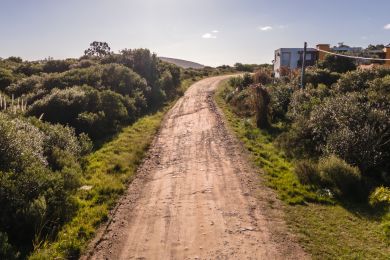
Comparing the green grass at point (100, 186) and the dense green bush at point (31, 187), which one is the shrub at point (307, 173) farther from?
the dense green bush at point (31, 187)

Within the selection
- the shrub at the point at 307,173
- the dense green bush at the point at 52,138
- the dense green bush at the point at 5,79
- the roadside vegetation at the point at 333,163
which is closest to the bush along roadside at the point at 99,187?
Result: the dense green bush at the point at 52,138

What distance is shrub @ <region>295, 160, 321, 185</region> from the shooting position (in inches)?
432

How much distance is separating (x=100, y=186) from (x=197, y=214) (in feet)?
11.2

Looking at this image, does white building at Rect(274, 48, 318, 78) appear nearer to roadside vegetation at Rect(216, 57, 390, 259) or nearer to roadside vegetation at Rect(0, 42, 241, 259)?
→ roadside vegetation at Rect(0, 42, 241, 259)

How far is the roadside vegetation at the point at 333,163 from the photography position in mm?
7848

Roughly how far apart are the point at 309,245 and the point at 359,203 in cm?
310

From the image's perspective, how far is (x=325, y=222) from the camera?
27.8ft

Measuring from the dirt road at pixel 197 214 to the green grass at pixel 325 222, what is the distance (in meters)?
0.38

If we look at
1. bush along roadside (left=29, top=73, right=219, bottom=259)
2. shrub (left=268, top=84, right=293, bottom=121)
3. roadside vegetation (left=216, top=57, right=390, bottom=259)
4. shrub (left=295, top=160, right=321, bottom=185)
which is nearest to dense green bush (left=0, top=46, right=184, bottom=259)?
bush along roadside (left=29, top=73, right=219, bottom=259)

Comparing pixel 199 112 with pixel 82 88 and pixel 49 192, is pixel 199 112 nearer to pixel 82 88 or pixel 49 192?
pixel 82 88

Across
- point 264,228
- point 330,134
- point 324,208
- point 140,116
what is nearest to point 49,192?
point 264,228

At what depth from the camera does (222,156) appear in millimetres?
13641

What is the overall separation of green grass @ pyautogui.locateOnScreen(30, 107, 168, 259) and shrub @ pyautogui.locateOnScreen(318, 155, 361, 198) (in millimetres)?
6120

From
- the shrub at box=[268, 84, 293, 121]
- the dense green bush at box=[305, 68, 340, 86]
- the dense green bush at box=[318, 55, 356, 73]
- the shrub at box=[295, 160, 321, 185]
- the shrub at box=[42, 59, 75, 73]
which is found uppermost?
the dense green bush at box=[318, 55, 356, 73]
